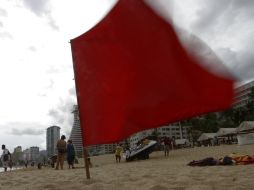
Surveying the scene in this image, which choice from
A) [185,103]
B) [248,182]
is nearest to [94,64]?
[185,103]

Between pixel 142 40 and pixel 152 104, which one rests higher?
pixel 142 40

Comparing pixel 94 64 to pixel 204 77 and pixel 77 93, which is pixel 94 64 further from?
pixel 204 77

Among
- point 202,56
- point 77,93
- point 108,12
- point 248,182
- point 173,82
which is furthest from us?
point 77,93

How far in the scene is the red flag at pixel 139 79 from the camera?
194 inches

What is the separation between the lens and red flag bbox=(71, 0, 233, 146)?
16.2 feet

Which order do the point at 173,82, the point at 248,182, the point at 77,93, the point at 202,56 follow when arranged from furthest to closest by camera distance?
the point at 77,93
the point at 248,182
the point at 173,82
the point at 202,56

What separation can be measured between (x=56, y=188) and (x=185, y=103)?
3596 millimetres

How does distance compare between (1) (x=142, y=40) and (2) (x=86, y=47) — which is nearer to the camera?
(1) (x=142, y=40)

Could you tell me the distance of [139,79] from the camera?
546cm

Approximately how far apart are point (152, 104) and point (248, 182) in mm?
2551

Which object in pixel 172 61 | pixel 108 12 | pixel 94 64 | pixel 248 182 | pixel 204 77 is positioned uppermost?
pixel 108 12

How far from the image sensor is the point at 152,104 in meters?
5.21

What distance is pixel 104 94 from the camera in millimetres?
6082

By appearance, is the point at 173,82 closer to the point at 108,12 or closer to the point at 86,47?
the point at 108,12
